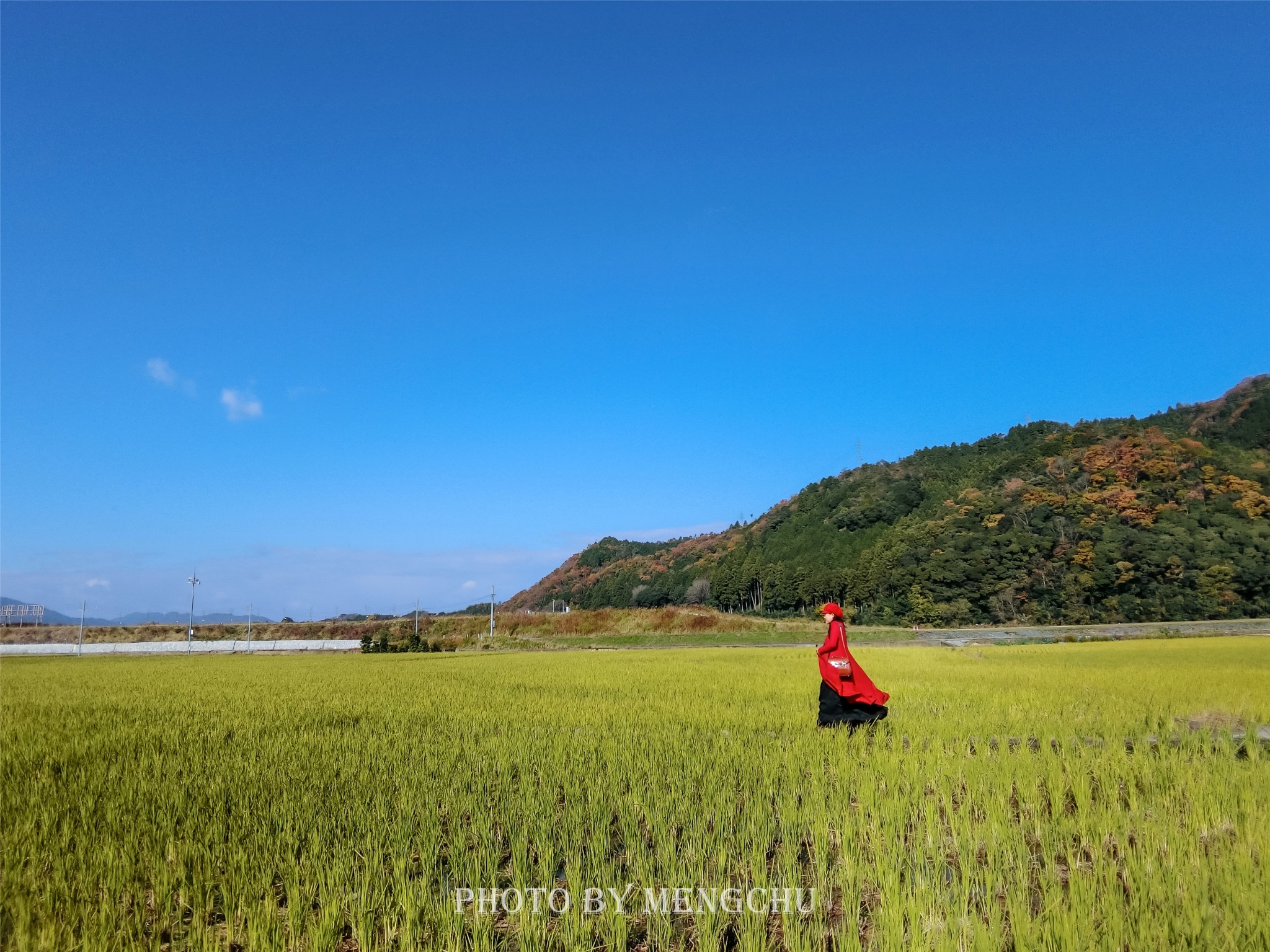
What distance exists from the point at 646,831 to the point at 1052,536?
1831 inches

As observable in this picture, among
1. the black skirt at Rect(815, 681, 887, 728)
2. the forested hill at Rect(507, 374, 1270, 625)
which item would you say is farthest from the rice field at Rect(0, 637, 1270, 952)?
the forested hill at Rect(507, 374, 1270, 625)

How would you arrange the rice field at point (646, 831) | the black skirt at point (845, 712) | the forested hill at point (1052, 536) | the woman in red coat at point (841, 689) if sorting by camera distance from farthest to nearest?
the forested hill at point (1052, 536), the black skirt at point (845, 712), the woman in red coat at point (841, 689), the rice field at point (646, 831)

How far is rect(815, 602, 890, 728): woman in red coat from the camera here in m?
6.49

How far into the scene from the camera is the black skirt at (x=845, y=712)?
267 inches

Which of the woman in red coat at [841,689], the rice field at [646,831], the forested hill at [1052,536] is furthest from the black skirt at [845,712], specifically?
the forested hill at [1052,536]

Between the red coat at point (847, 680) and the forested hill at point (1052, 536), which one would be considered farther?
the forested hill at point (1052, 536)

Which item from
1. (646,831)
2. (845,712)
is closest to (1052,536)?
(845,712)

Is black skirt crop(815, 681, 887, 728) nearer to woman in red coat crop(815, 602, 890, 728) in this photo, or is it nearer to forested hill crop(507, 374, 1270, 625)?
woman in red coat crop(815, 602, 890, 728)

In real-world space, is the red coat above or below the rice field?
above

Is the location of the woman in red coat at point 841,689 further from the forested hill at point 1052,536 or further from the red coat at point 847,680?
the forested hill at point 1052,536

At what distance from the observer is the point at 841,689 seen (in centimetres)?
673

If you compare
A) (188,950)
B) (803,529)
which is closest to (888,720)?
(188,950)

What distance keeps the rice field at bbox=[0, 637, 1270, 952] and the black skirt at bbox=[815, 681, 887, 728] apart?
0.21 m

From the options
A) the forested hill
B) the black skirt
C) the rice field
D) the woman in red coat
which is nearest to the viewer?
the rice field
